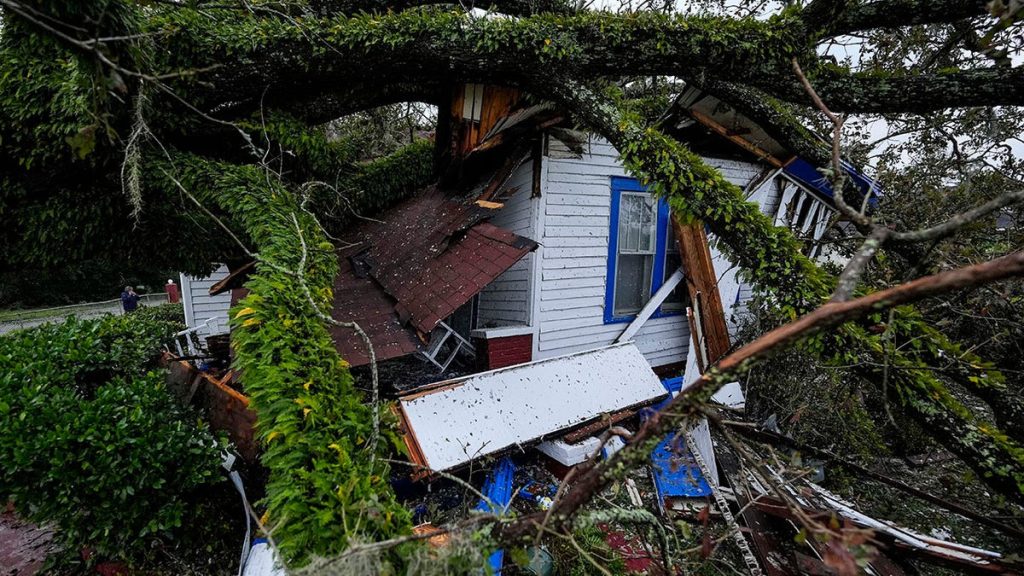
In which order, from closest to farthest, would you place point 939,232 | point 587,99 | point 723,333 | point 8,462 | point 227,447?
point 939,232
point 8,462
point 227,447
point 587,99
point 723,333

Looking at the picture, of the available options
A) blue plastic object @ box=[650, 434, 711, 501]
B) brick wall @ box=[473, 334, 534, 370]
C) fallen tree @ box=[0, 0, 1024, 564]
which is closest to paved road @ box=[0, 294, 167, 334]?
fallen tree @ box=[0, 0, 1024, 564]

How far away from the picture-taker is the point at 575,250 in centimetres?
602

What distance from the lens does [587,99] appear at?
178 inches

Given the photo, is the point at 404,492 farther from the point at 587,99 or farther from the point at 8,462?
the point at 587,99

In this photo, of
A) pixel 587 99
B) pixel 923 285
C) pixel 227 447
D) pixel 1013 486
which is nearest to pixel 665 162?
pixel 587 99

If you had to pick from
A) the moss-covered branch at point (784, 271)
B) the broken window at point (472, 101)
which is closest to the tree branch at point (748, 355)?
the moss-covered branch at point (784, 271)

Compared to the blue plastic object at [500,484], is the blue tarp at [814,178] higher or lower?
higher

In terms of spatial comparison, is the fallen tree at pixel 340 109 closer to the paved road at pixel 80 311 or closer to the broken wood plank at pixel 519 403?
the broken wood plank at pixel 519 403

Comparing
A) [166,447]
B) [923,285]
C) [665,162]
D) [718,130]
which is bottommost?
[166,447]

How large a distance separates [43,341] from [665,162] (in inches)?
259

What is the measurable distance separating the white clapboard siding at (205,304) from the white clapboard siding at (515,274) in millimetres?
5653

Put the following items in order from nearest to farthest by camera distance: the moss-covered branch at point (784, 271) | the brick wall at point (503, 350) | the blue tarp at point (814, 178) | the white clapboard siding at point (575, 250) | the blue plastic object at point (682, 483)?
the moss-covered branch at point (784, 271) < the blue plastic object at point (682, 483) < the brick wall at point (503, 350) < the white clapboard siding at point (575, 250) < the blue tarp at point (814, 178)

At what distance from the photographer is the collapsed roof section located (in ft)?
14.0

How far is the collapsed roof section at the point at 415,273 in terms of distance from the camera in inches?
168
